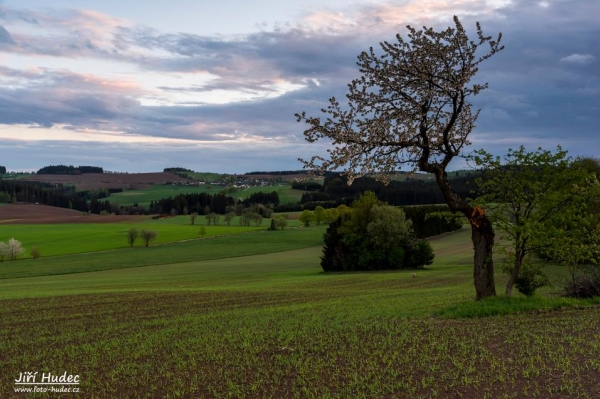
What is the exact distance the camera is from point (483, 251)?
1834 cm

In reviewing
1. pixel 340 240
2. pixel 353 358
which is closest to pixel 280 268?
pixel 340 240

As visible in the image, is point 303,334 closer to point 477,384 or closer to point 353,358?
point 353,358

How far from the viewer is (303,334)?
15.1 metres

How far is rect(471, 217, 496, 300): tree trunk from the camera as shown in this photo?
1833 centimetres

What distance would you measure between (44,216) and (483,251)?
155 meters

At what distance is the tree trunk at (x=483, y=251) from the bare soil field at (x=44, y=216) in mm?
129195

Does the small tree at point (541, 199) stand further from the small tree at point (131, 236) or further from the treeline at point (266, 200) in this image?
the treeline at point (266, 200)

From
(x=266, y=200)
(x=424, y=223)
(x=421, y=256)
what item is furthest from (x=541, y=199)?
(x=266, y=200)

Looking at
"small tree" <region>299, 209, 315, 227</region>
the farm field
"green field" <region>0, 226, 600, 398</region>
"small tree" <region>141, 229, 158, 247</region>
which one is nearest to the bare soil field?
the farm field

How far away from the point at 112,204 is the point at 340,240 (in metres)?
152

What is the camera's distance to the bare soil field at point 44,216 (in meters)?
136

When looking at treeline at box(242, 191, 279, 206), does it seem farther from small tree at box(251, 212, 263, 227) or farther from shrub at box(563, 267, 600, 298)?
shrub at box(563, 267, 600, 298)

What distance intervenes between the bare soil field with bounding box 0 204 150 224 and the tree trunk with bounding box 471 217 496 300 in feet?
424

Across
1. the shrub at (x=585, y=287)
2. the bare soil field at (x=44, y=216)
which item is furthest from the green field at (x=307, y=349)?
the bare soil field at (x=44, y=216)
